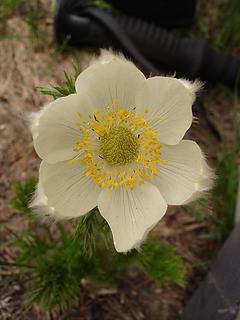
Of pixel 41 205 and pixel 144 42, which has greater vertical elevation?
pixel 41 205

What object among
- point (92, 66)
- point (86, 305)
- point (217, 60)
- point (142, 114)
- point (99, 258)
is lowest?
point (86, 305)

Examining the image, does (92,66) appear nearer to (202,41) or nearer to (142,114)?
(142,114)

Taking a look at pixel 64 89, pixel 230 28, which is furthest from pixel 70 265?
pixel 230 28

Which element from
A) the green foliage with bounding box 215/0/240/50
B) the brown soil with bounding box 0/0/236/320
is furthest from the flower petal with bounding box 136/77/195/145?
the green foliage with bounding box 215/0/240/50

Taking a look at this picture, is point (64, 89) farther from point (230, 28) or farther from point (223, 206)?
point (230, 28)

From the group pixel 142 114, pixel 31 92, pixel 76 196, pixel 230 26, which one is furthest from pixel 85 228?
pixel 230 26

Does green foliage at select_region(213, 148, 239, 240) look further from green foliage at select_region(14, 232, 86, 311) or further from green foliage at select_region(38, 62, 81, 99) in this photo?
green foliage at select_region(38, 62, 81, 99)

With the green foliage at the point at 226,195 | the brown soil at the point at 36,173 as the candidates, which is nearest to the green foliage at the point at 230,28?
the brown soil at the point at 36,173
